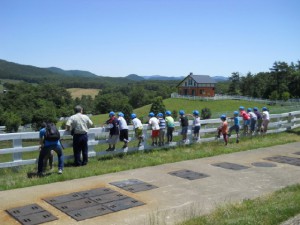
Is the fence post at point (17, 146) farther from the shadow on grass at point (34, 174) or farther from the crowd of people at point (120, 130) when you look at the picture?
the crowd of people at point (120, 130)

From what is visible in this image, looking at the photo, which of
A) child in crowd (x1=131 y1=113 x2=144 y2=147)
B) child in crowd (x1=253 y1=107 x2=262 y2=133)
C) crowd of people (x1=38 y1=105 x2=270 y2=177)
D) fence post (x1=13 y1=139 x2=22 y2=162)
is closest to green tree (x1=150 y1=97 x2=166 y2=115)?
child in crowd (x1=253 y1=107 x2=262 y2=133)

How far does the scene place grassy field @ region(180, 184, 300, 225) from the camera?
5.71 metres

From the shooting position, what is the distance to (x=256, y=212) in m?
6.14

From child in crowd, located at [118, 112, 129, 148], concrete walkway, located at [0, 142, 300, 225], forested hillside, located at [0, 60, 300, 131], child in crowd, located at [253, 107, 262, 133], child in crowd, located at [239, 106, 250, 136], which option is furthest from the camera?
forested hillside, located at [0, 60, 300, 131]

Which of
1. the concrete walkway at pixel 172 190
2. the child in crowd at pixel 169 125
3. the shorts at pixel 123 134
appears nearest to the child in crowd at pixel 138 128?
the shorts at pixel 123 134

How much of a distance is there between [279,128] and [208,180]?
34.5ft

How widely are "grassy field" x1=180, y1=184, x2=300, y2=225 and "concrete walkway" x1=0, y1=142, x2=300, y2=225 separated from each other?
1.15ft

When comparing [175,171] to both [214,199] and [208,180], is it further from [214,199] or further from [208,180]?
[214,199]

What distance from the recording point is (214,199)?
24.2 ft

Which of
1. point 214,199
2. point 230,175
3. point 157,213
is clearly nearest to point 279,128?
point 230,175

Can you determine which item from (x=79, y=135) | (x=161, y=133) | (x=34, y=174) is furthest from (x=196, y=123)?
(x=34, y=174)

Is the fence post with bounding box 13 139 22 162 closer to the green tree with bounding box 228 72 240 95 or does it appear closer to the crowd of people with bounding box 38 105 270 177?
the crowd of people with bounding box 38 105 270 177

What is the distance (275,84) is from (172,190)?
8531 cm

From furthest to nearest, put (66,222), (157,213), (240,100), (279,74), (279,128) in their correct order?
1. (279,74)
2. (240,100)
3. (279,128)
4. (157,213)
5. (66,222)
